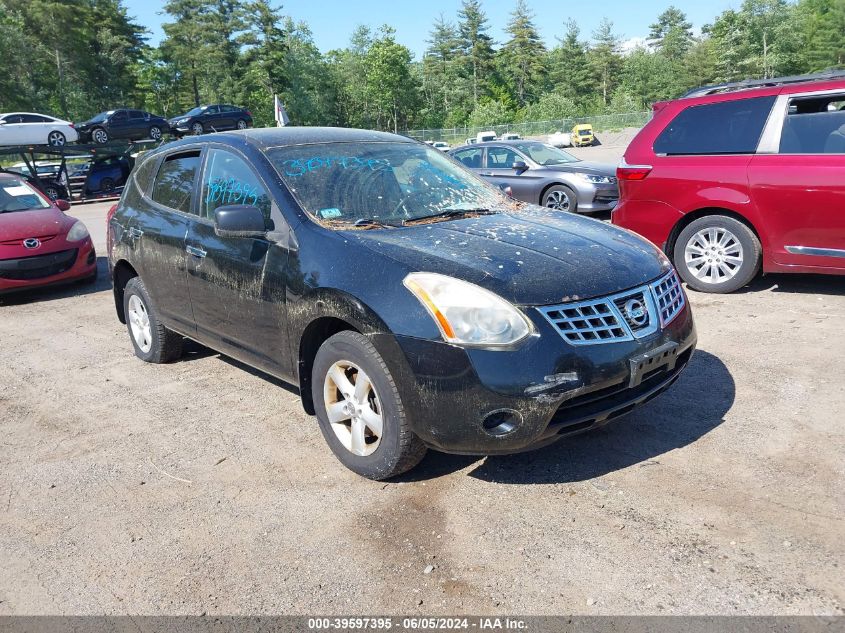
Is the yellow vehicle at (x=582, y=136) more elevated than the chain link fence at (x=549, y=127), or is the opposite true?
the chain link fence at (x=549, y=127)

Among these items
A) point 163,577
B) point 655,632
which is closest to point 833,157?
point 655,632

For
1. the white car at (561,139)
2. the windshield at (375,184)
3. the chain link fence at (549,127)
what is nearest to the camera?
the windshield at (375,184)

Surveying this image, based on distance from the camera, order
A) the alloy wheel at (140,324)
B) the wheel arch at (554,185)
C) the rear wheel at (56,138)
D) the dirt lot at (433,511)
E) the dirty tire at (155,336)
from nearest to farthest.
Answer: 1. the dirt lot at (433,511)
2. the dirty tire at (155,336)
3. the alloy wheel at (140,324)
4. the wheel arch at (554,185)
5. the rear wheel at (56,138)

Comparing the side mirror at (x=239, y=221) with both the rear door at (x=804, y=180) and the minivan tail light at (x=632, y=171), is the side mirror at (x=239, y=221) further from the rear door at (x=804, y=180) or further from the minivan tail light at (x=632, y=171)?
the rear door at (x=804, y=180)

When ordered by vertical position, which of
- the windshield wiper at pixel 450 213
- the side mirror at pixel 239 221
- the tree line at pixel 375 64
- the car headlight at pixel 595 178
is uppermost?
the tree line at pixel 375 64

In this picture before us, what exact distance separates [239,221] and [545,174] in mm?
9661

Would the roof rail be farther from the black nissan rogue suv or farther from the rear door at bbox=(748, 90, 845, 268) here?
the black nissan rogue suv

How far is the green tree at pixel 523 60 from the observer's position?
296 feet

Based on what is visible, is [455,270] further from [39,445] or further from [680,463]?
[39,445]

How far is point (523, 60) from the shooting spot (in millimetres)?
90500

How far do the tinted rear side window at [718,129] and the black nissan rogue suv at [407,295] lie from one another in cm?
298

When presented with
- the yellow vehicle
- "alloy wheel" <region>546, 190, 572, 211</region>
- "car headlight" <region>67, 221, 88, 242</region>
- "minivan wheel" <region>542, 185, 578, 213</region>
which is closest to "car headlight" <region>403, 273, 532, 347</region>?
"car headlight" <region>67, 221, 88, 242</region>

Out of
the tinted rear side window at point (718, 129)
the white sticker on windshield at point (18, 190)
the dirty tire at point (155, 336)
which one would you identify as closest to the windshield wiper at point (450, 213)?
the dirty tire at point (155, 336)

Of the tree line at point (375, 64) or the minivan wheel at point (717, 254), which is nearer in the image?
the minivan wheel at point (717, 254)
